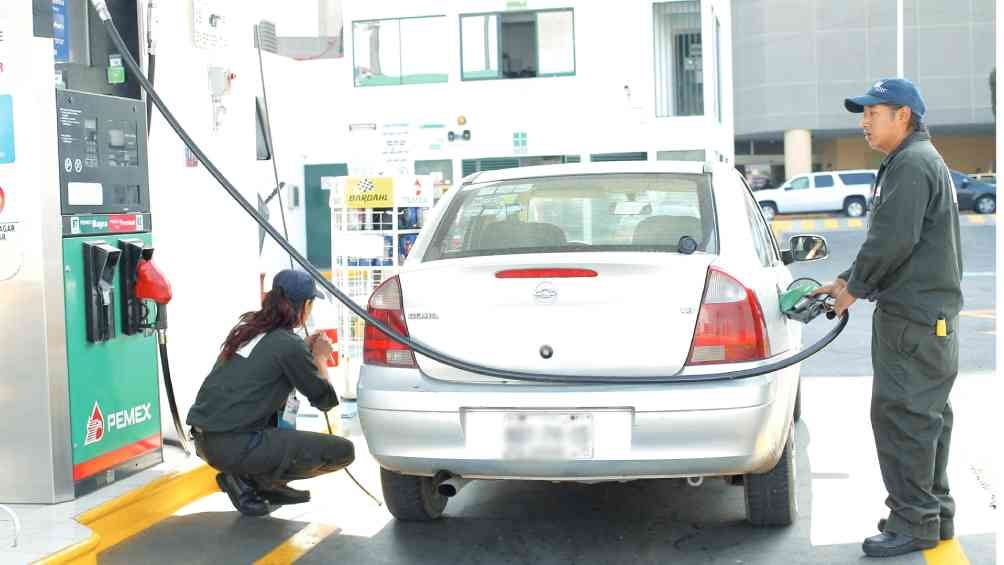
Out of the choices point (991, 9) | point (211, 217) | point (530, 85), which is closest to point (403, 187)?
point (211, 217)

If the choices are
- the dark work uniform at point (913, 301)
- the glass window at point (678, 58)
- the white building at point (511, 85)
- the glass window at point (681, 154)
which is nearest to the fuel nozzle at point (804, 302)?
the dark work uniform at point (913, 301)

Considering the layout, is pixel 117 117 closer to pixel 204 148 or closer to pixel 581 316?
pixel 204 148

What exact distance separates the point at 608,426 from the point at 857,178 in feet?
A: 129

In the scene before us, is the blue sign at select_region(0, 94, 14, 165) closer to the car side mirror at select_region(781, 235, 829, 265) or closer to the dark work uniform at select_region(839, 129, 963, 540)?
the dark work uniform at select_region(839, 129, 963, 540)

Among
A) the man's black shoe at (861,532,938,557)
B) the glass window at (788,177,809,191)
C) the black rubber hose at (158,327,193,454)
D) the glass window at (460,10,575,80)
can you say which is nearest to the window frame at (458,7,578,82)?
the glass window at (460,10,575,80)

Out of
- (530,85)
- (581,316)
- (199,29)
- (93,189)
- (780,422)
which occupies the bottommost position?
(780,422)

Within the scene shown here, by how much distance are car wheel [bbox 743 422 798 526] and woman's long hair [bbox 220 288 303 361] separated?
2.12m

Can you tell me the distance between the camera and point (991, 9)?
52.3m

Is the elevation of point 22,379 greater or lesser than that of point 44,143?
lesser

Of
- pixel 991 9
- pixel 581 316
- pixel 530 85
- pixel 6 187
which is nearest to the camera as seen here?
pixel 581 316

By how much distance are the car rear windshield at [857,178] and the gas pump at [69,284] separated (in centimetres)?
3847

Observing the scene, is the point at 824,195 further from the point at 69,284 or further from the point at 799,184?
the point at 69,284

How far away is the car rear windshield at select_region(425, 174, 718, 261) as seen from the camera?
5379 millimetres

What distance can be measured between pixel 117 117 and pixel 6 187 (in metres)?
0.75
